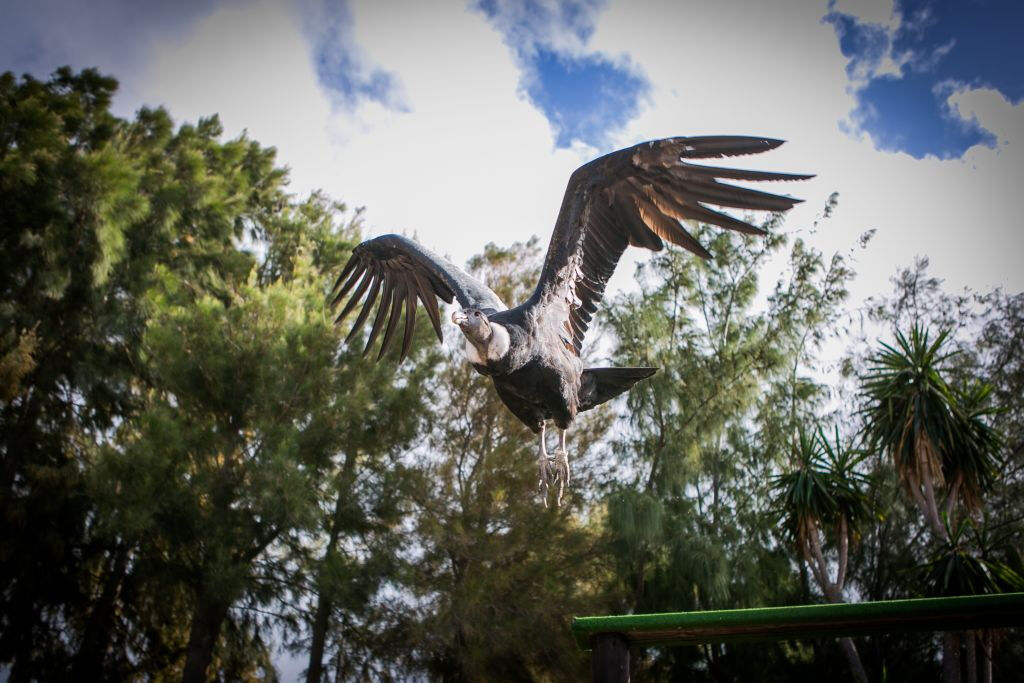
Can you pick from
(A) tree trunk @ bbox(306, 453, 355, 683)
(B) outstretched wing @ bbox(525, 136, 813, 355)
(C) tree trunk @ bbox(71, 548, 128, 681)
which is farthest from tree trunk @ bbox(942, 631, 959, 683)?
(C) tree trunk @ bbox(71, 548, 128, 681)

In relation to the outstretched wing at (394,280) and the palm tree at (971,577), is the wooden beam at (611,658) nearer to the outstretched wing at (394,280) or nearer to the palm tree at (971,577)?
the outstretched wing at (394,280)

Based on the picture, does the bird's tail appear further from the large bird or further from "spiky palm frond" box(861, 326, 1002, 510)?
"spiky palm frond" box(861, 326, 1002, 510)

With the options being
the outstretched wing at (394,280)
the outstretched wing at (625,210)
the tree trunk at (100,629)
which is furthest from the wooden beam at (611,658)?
the tree trunk at (100,629)

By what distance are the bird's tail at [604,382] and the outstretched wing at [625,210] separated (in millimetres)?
228

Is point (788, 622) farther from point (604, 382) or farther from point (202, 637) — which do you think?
point (202, 637)

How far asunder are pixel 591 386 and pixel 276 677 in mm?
10366

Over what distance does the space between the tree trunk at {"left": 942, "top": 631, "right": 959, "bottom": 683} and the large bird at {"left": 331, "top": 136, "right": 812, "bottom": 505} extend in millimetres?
8954

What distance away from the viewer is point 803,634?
2.66m

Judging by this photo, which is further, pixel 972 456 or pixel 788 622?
pixel 972 456

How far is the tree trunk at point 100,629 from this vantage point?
11.4 metres

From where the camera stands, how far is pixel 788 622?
101 inches

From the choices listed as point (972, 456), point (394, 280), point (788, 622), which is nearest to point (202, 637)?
point (394, 280)

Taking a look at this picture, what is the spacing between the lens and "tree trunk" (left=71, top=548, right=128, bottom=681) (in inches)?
447

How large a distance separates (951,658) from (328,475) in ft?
30.0
